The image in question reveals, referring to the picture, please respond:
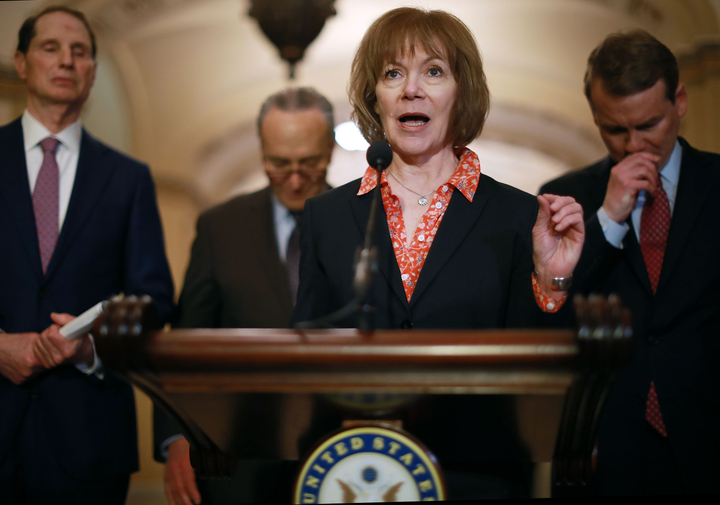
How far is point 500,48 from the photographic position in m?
2.91

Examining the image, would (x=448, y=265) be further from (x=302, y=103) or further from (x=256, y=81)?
(x=256, y=81)

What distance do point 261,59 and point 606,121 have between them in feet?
5.67

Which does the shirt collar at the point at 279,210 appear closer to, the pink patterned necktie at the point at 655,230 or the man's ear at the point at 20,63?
the man's ear at the point at 20,63

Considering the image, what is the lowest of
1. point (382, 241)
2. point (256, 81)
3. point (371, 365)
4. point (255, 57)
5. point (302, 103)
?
point (371, 365)

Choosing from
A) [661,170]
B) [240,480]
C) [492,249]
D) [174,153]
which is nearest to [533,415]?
[492,249]

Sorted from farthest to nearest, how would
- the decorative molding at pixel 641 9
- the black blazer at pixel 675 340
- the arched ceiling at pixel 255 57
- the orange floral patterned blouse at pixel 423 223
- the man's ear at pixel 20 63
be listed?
the arched ceiling at pixel 255 57, the decorative molding at pixel 641 9, the man's ear at pixel 20 63, the black blazer at pixel 675 340, the orange floral patterned blouse at pixel 423 223

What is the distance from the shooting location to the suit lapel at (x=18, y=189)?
211cm

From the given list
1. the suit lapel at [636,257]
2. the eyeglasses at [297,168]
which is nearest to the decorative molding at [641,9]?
the suit lapel at [636,257]

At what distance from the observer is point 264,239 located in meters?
2.42

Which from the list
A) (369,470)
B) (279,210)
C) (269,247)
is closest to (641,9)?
(279,210)

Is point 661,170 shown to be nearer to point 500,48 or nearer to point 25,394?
point 500,48

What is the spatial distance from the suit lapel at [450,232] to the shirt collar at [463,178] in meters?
0.01

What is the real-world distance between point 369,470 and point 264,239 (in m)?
1.47

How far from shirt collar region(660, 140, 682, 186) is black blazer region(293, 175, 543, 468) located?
765 mm
